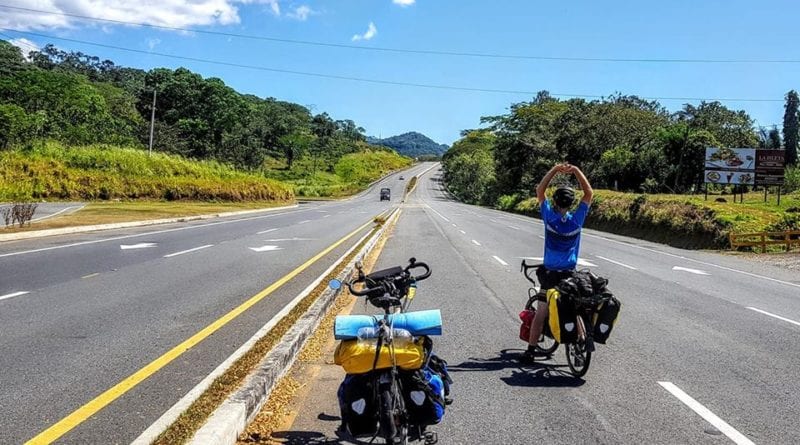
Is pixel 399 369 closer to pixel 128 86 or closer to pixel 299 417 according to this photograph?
pixel 299 417

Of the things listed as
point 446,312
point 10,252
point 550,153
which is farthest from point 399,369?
point 550,153

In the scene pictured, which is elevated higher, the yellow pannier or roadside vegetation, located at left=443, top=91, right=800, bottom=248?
roadside vegetation, located at left=443, top=91, right=800, bottom=248

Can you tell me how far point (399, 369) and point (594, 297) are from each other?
267 cm

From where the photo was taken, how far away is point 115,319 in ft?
28.3

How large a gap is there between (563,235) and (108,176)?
40.8 metres

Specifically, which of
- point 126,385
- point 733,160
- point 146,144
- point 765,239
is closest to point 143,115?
point 146,144

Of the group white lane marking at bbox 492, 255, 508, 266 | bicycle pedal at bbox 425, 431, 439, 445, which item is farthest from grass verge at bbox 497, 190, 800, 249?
bicycle pedal at bbox 425, 431, 439, 445

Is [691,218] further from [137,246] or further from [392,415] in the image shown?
[392,415]

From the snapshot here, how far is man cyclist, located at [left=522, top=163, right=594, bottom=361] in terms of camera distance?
6828mm

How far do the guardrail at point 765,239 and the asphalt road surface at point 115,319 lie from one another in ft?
58.9

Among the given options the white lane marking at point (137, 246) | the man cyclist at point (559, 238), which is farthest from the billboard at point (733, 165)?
the man cyclist at point (559, 238)

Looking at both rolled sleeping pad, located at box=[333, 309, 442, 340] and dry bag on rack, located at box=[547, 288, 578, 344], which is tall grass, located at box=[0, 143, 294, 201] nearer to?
dry bag on rack, located at box=[547, 288, 578, 344]

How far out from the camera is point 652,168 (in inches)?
2291

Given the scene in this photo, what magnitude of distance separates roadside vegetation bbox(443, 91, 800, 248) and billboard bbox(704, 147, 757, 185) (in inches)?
59.1
